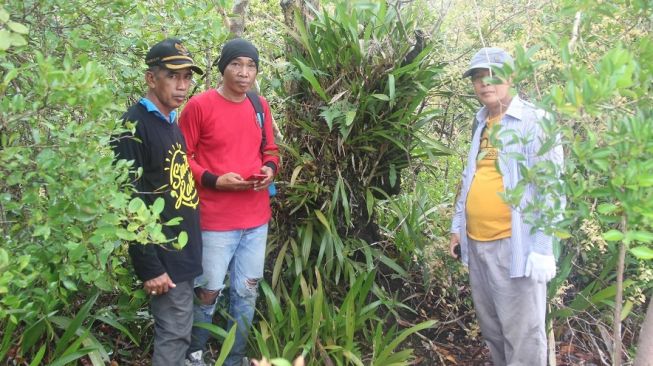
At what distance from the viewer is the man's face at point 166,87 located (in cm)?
286

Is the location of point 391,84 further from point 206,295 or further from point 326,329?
point 206,295

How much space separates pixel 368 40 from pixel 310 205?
115cm

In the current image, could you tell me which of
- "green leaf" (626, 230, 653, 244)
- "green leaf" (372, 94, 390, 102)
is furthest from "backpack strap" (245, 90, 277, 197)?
"green leaf" (626, 230, 653, 244)

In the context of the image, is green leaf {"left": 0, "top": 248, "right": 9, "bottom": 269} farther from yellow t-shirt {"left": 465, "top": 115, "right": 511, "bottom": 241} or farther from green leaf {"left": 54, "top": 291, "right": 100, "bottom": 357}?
yellow t-shirt {"left": 465, "top": 115, "right": 511, "bottom": 241}

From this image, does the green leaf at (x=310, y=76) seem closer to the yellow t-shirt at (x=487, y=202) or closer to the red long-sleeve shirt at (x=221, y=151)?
the red long-sleeve shirt at (x=221, y=151)

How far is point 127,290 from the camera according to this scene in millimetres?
3182

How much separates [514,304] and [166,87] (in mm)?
2122

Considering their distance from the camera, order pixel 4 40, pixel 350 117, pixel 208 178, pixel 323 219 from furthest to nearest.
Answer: pixel 323 219
pixel 350 117
pixel 208 178
pixel 4 40

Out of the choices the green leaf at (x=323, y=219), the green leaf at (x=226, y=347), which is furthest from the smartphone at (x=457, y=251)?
the green leaf at (x=226, y=347)

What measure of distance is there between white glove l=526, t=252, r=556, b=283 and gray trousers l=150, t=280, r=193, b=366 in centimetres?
175

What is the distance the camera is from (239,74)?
3.19 metres

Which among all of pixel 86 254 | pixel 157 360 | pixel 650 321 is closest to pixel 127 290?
pixel 157 360

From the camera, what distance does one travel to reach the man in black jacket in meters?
2.73

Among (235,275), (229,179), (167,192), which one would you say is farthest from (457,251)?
(167,192)
